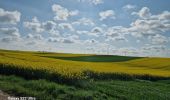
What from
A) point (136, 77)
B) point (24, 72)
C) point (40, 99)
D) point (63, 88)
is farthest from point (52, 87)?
point (136, 77)

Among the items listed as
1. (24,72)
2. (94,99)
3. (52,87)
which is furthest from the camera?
(24,72)

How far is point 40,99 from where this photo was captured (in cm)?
1647

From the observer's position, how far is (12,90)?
18.4 m

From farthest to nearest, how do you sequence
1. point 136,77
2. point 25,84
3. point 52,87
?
point 136,77, point 25,84, point 52,87

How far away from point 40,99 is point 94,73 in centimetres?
1270

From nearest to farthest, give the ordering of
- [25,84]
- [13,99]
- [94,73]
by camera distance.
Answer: [13,99]
[25,84]
[94,73]

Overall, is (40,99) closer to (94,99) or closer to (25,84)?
(94,99)

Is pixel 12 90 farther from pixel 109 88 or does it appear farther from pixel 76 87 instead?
pixel 109 88

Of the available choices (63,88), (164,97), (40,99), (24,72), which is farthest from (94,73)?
(40,99)

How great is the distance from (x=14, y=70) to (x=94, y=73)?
6.77 meters

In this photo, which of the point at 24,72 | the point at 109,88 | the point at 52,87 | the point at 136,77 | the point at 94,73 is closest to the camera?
the point at 52,87

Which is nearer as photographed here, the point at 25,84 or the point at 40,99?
the point at 40,99

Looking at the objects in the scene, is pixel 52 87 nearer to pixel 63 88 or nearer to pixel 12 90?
pixel 63 88

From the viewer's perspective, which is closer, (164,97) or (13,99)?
(13,99)
